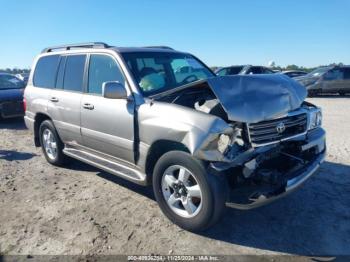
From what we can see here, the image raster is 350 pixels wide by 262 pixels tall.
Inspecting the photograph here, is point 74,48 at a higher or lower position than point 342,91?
higher

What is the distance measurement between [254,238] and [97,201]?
7.20 feet

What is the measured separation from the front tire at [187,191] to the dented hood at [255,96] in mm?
676

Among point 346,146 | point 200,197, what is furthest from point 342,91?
point 200,197

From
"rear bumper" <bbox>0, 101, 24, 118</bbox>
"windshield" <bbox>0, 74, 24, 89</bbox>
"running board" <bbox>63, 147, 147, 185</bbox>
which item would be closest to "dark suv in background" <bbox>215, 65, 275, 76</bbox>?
"windshield" <bbox>0, 74, 24, 89</bbox>

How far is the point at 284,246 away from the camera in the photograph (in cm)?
351

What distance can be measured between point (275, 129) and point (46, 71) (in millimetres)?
4380

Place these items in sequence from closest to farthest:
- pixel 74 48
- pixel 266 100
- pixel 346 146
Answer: pixel 266 100
pixel 74 48
pixel 346 146

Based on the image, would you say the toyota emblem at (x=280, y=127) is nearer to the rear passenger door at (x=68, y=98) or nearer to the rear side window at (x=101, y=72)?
the rear side window at (x=101, y=72)

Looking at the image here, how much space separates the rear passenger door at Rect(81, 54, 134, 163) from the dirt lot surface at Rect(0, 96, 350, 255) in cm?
72

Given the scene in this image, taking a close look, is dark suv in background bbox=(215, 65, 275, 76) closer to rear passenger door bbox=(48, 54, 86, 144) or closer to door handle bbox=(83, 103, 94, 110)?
rear passenger door bbox=(48, 54, 86, 144)

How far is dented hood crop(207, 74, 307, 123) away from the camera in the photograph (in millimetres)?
3633

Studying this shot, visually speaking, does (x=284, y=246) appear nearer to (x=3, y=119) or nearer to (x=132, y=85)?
(x=132, y=85)

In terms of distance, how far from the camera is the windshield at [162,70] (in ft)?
14.6

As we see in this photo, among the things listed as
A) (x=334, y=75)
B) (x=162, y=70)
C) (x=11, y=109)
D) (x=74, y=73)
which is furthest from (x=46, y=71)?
(x=334, y=75)
